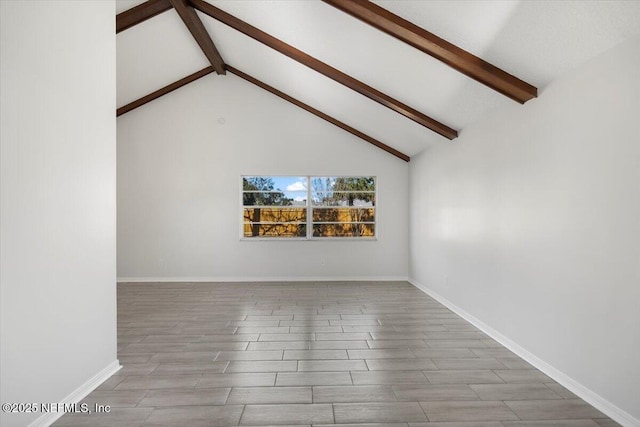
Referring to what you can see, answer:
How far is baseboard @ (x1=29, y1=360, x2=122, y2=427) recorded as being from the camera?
2.07 m

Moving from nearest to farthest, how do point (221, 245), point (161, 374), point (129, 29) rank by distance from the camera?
point (161, 374) < point (129, 29) < point (221, 245)

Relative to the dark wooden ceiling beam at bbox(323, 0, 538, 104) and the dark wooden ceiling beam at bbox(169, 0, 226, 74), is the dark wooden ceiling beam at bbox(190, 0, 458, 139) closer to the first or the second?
the dark wooden ceiling beam at bbox(169, 0, 226, 74)

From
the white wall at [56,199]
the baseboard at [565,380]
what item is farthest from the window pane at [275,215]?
the white wall at [56,199]

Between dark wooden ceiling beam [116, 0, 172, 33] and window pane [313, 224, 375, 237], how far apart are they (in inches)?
159

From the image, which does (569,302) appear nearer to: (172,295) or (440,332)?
(440,332)

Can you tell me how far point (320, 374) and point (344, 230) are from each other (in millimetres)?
4333

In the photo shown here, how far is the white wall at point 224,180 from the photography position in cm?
678

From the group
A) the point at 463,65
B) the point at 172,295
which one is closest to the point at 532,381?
the point at 463,65

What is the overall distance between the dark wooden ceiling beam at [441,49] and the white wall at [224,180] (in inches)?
147

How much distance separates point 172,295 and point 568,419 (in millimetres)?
Answer: 4984

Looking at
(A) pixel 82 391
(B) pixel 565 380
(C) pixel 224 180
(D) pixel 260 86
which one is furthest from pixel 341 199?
(A) pixel 82 391

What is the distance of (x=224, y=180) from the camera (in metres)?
6.84

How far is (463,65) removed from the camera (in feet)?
10.2

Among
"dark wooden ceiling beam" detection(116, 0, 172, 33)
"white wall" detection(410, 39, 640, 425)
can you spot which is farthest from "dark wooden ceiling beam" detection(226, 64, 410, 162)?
"white wall" detection(410, 39, 640, 425)
